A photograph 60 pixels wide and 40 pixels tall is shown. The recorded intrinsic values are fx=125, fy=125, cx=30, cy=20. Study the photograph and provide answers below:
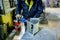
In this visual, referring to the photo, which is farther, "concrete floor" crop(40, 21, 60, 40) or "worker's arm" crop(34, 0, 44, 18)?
"worker's arm" crop(34, 0, 44, 18)

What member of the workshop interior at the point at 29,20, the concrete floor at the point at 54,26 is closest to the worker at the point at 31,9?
the workshop interior at the point at 29,20

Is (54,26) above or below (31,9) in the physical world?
below

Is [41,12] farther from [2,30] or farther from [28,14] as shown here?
[2,30]

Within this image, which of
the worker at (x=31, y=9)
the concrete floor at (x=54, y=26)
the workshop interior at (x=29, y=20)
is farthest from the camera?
the worker at (x=31, y=9)

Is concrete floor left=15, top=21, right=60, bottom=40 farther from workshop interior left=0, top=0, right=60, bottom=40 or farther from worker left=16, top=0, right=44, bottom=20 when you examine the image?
worker left=16, top=0, right=44, bottom=20

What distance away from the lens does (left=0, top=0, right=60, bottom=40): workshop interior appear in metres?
0.95

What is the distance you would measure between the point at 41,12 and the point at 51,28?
0.27 m

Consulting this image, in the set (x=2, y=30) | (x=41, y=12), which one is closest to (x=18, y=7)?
(x=41, y=12)

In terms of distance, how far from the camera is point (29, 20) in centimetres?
120

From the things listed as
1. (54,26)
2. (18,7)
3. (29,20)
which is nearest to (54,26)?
(54,26)

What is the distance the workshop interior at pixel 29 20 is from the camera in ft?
3.11

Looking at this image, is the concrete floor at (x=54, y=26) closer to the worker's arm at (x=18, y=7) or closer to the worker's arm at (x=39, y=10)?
the worker's arm at (x=39, y=10)

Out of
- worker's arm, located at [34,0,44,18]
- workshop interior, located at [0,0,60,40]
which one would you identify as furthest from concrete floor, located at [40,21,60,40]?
worker's arm, located at [34,0,44,18]

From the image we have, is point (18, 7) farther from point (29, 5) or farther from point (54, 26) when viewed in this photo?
point (54, 26)
